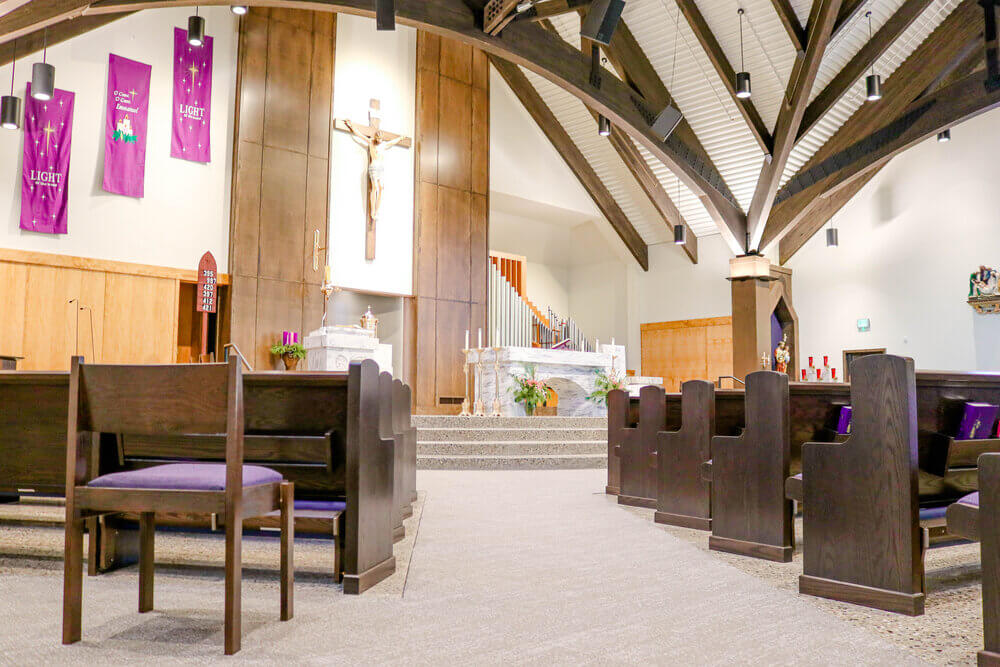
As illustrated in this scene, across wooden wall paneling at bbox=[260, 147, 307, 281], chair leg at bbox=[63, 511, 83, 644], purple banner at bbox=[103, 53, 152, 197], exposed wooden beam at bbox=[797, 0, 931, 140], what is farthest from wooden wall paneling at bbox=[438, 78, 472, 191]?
chair leg at bbox=[63, 511, 83, 644]

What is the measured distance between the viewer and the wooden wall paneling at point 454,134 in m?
10.9

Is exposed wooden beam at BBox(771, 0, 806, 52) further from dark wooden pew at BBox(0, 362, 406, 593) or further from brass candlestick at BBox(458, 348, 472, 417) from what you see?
dark wooden pew at BBox(0, 362, 406, 593)

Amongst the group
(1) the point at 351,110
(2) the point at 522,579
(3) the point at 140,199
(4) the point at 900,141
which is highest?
(1) the point at 351,110

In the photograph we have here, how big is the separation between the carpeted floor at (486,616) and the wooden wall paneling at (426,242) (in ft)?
24.1

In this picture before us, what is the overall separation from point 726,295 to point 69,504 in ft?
37.1

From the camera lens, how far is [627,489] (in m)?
4.76

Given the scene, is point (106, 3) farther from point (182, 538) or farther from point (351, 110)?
point (182, 538)

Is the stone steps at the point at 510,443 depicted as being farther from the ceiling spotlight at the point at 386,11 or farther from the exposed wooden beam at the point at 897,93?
the exposed wooden beam at the point at 897,93

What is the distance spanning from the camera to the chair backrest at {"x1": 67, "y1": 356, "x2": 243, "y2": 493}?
195 cm

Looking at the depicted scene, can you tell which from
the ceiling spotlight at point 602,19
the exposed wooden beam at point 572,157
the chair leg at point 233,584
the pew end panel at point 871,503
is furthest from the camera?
the exposed wooden beam at point 572,157

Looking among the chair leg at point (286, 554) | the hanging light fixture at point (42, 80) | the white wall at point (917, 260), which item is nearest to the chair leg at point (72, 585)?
the chair leg at point (286, 554)

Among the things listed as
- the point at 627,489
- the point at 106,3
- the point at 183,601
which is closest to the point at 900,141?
the point at 627,489

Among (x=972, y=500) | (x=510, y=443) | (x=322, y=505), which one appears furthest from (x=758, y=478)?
(x=510, y=443)

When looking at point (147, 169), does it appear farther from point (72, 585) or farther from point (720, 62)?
point (72, 585)
